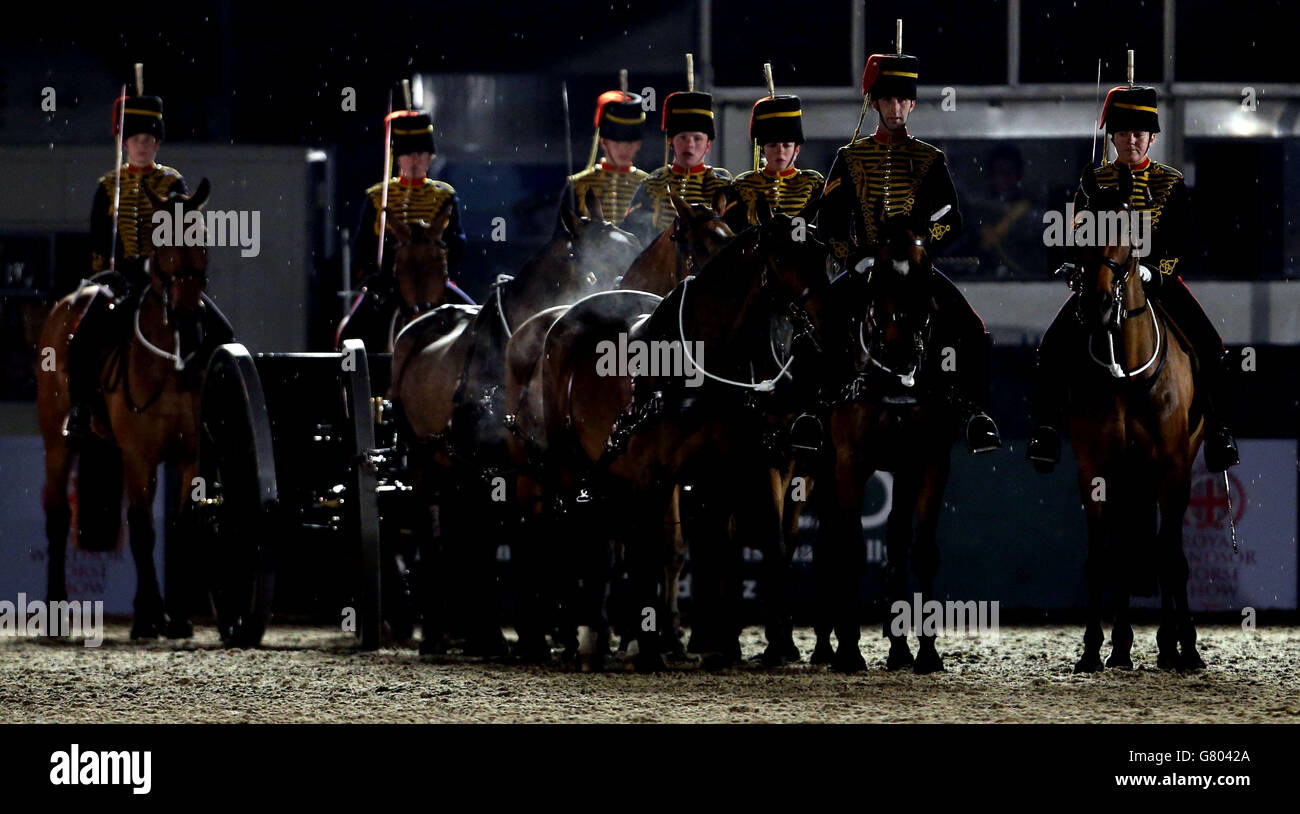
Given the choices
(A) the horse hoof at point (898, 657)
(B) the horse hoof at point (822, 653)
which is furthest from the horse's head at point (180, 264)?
(A) the horse hoof at point (898, 657)

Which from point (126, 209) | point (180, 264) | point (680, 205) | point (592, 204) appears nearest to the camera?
point (680, 205)

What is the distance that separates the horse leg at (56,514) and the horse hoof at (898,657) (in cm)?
544

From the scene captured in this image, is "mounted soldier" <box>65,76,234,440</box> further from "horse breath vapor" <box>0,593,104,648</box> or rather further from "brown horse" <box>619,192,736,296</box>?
"brown horse" <box>619,192,736,296</box>

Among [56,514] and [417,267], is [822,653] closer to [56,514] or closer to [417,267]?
[417,267]

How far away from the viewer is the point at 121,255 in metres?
11.5

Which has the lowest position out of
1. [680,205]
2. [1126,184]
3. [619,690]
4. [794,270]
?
[619,690]

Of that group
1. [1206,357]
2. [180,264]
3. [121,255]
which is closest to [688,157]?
[1206,357]

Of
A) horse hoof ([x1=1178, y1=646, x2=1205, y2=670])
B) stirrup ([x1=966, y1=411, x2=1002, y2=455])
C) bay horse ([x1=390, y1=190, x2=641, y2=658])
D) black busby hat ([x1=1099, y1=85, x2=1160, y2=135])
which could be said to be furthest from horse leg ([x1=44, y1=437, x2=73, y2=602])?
horse hoof ([x1=1178, y1=646, x2=1205, y2=670])

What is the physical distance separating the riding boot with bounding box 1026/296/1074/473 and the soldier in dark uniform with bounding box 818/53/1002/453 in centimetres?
36

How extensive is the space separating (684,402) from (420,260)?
112 inches

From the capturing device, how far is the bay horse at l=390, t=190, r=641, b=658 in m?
9.09

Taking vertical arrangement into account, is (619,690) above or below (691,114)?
below

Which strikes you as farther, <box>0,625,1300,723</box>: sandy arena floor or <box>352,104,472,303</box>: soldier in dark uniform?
<box>352,104,472,303</box>: soldier in dark uniform
